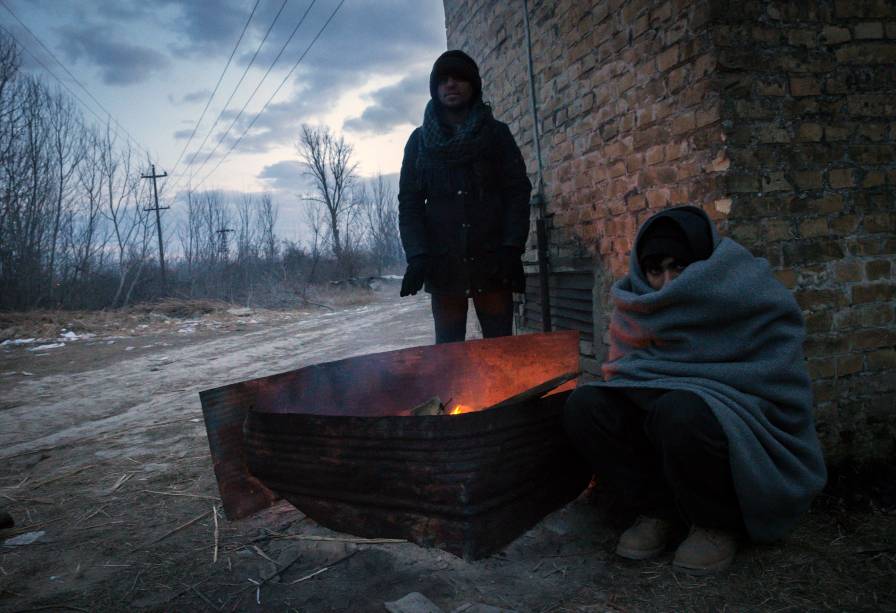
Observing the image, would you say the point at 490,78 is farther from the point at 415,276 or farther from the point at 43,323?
the point at 43,323

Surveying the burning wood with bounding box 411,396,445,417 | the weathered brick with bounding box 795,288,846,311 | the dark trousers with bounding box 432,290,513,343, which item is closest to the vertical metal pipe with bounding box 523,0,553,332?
the dark trousers with bounding box 432,290,513,343

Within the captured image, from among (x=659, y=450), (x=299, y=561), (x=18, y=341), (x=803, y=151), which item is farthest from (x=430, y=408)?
(x=18, y=341)

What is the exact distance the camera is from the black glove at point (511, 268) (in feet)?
10.9

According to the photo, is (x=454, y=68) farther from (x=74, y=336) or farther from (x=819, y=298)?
(x=74, y=336)

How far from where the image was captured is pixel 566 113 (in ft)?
11.9

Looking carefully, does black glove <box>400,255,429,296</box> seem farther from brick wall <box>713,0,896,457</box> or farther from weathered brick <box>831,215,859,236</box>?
weathered brick <box>831,215,859,236</box>

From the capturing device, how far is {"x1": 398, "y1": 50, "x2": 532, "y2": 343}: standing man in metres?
3.32

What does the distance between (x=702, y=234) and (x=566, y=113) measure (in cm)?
199

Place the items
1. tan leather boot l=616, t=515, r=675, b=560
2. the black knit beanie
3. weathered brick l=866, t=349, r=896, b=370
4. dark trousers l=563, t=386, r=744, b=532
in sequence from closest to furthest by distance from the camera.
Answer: dark trousers l=563, t=386, r=744, b=532, tan leather boot l=616, t=515, r=675, b=560, weathered brick l=866, t=349, r=896, b=370, the black knit beanie

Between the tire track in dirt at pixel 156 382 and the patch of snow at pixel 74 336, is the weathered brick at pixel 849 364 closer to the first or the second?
the tire track in dirt at pixel 156 382

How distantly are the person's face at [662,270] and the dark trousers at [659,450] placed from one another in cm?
42

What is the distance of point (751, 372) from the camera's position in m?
1.78

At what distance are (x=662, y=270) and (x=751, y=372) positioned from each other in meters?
0.48

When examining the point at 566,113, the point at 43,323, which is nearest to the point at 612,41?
the point at 566,113
